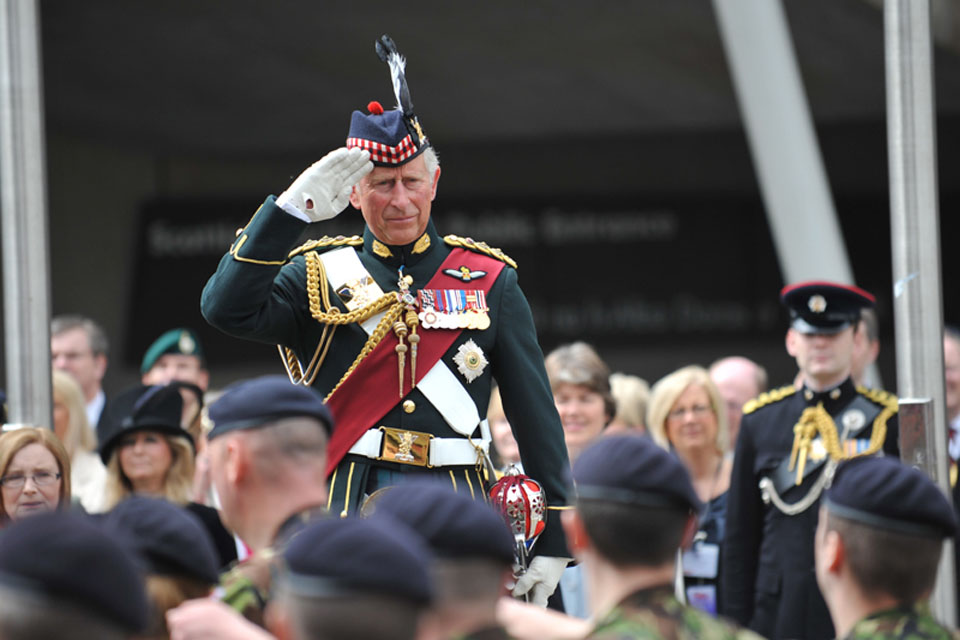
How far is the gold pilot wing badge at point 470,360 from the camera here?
12.3 ft

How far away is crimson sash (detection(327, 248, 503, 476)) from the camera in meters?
3.67

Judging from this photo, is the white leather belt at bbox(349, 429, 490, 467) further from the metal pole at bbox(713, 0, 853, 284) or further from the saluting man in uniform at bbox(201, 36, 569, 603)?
the metal pole at bbox(713, 0, 853, 284)

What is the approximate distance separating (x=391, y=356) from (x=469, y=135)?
10254 mm

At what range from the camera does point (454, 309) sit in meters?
3.80

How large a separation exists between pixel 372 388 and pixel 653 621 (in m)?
1.47

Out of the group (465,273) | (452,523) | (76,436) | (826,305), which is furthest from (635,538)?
(76,436)

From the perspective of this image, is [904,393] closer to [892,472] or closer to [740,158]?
[892,472]

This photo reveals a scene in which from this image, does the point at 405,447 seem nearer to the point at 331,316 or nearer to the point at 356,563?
the point at 331,316

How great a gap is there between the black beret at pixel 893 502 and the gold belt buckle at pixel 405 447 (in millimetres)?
→ 1269

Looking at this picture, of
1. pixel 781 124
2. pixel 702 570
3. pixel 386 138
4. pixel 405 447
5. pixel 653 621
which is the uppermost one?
pixel 781 124

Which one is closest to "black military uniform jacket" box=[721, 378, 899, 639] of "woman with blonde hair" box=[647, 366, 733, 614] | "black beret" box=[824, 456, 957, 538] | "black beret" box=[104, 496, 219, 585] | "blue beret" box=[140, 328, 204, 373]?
"woman with blonde hair" box=[647, 366, 733, 614]

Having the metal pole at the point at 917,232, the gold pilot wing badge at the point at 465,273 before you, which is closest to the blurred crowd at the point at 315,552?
the gold pilot wing badge at the point at 465,273

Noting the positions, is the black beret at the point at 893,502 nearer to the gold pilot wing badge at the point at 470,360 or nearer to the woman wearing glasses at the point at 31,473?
the gold pilot wing badge at the point at 470,360

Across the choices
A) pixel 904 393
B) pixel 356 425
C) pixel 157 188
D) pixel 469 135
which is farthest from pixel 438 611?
pixel 157 188
